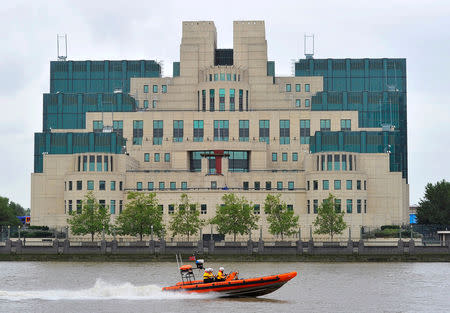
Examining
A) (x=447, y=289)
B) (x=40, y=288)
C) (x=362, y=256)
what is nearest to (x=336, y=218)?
(x=362, y=256)

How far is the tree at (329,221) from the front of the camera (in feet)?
554

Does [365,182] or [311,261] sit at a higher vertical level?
[365,182]

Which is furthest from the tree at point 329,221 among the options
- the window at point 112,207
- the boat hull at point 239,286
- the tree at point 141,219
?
the boat hull at point 239,286

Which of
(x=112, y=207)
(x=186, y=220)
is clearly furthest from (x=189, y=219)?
(x=112, y=207)

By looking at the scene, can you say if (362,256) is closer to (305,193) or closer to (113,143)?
(305,193)

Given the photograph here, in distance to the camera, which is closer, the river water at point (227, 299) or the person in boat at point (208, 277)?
the river water at point (227, 299)

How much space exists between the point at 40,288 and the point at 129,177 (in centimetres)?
9296

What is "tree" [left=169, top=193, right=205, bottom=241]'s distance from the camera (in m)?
166

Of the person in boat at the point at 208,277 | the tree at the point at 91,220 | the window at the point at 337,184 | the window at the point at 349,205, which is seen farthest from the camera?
the window at the point at 337,184

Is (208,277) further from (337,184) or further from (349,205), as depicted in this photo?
(349,205)

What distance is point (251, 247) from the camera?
476 feet

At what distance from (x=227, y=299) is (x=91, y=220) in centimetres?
8609

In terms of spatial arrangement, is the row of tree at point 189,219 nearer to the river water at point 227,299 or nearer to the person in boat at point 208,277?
the river water at point 227,299

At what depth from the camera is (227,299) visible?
86375 millimetres
